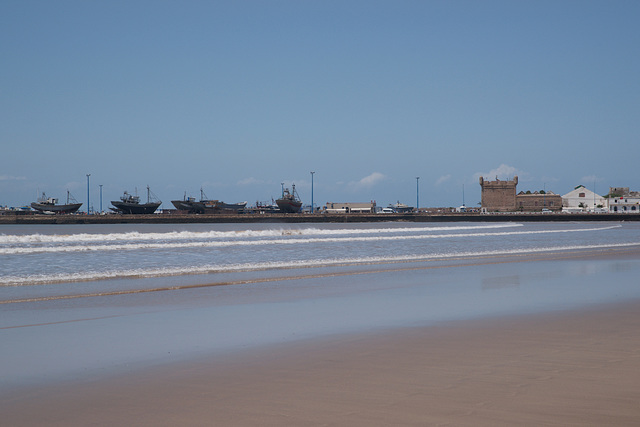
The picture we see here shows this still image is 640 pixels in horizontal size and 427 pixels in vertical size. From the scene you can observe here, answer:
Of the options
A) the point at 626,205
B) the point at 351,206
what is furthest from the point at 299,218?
the point at 626,205

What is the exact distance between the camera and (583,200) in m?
135

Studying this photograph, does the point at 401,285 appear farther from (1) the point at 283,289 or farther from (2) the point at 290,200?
(2) the point at 290,200

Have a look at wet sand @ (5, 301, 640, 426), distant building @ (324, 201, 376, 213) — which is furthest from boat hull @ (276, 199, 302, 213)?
wet sand @ (5, 301, 640, 426)

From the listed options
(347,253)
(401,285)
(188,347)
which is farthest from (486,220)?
(188,347)

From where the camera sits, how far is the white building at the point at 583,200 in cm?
13062

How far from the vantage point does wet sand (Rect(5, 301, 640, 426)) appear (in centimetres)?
397

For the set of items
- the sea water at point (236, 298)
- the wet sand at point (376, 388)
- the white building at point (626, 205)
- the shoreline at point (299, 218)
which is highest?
the white building at point (626, 205)

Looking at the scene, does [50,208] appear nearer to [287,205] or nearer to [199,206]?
[199,206]

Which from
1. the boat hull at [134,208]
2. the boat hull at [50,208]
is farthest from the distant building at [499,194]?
the boat hull at [50,208]

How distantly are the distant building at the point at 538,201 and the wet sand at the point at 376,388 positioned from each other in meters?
132

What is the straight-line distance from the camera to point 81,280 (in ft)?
43.1

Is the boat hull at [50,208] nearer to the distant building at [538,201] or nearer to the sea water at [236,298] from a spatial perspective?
the distant building at [538,201]

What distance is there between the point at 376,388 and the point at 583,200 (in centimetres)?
14402

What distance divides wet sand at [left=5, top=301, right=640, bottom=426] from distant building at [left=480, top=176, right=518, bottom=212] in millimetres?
133764
